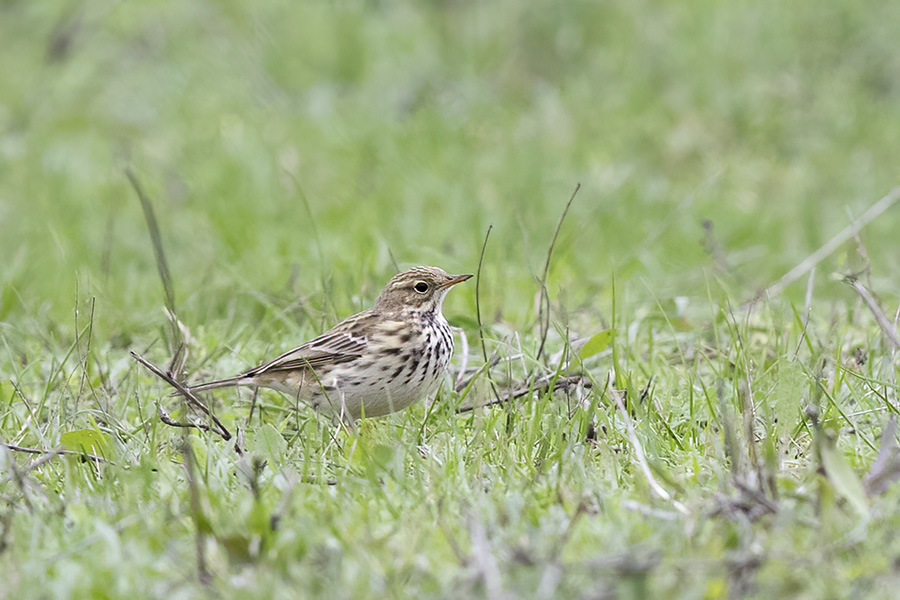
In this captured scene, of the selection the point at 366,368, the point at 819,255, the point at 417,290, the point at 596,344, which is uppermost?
the point at 819,255

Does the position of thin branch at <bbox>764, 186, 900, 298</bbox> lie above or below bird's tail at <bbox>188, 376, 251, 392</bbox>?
above

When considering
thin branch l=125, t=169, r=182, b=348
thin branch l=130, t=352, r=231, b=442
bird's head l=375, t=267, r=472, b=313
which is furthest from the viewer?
bird's head l=375, t=267, r=472, b=313

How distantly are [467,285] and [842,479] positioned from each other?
3.30m

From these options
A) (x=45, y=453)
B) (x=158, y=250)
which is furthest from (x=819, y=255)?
(x=45, y=453)

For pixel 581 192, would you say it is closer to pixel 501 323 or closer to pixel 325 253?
pixel 325 253

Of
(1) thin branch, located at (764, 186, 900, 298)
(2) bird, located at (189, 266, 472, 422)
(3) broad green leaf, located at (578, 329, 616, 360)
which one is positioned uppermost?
(1) thin branch, located at (764, 186, 900, 298)

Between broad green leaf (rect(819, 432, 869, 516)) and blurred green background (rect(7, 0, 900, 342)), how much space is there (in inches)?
106

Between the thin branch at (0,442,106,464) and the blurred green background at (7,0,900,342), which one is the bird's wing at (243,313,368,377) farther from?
the thin branch at (0,442,106,464)

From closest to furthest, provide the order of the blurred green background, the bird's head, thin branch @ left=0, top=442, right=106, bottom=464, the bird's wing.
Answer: thin branch @ left=0, top=442, right=106, bottom=464 < the bird's wing < the bird's head < the blurred green background

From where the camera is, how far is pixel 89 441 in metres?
3.94

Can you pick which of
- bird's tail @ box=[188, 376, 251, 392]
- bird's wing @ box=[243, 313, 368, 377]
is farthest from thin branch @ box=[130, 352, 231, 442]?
bird's wing @ box=[243, 313, 368, 377]

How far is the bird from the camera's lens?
175 inches

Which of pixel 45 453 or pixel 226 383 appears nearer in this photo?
pixel 45 453

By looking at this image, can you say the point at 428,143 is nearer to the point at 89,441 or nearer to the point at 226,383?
the point at 226,383
